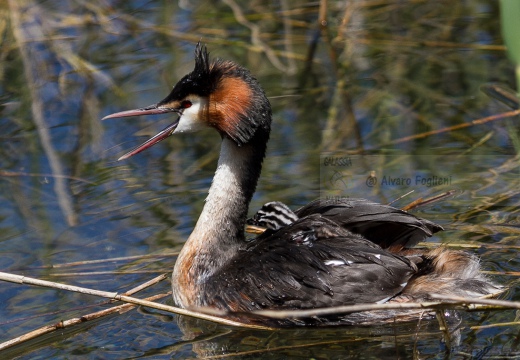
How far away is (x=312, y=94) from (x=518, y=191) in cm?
230

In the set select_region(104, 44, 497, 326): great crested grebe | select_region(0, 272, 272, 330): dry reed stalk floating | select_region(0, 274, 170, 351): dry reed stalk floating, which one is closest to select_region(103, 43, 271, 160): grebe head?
select_region(104, 44, 497, 326): great crested grebe

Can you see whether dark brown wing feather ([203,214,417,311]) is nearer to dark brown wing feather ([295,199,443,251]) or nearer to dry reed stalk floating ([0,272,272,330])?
dark brown wing feather ([295,199,443,251])

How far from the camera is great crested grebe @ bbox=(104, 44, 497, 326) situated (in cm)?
500

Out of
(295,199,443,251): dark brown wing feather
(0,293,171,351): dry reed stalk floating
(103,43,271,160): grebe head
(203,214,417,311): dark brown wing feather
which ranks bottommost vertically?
(0,293,171,351): dry reed stalk floating

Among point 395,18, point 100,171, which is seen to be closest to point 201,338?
point 100,171

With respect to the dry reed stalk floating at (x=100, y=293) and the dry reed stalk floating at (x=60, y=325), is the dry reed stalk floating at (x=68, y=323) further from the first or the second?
the dry reed stalk floating at (x=100, y=293)

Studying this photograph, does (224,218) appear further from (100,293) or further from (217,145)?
(217,145)

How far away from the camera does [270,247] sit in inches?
206

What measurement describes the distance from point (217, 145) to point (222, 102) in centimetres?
206

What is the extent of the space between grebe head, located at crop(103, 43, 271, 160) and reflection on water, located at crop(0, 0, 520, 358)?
988 millimetres

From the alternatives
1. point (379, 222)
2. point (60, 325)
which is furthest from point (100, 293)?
point (379, 222)

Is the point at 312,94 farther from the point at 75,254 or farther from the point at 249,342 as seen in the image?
the point at 249,342

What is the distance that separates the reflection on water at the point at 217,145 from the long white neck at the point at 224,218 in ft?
1.06

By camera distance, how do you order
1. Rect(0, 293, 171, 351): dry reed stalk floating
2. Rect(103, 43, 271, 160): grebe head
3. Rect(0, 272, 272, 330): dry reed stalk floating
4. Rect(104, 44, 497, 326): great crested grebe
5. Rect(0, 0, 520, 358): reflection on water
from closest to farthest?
Rect(0, 272, 272, 330): dry reed stalk floating
Rect(0, 293, 171, 351): dry reed stalk floating
Rect(104, 44, 497, 326): great crested grebe
Rect(0, 0, 520, 358): reflection on water
Rect(103, 43, 271, 160): grebe head
